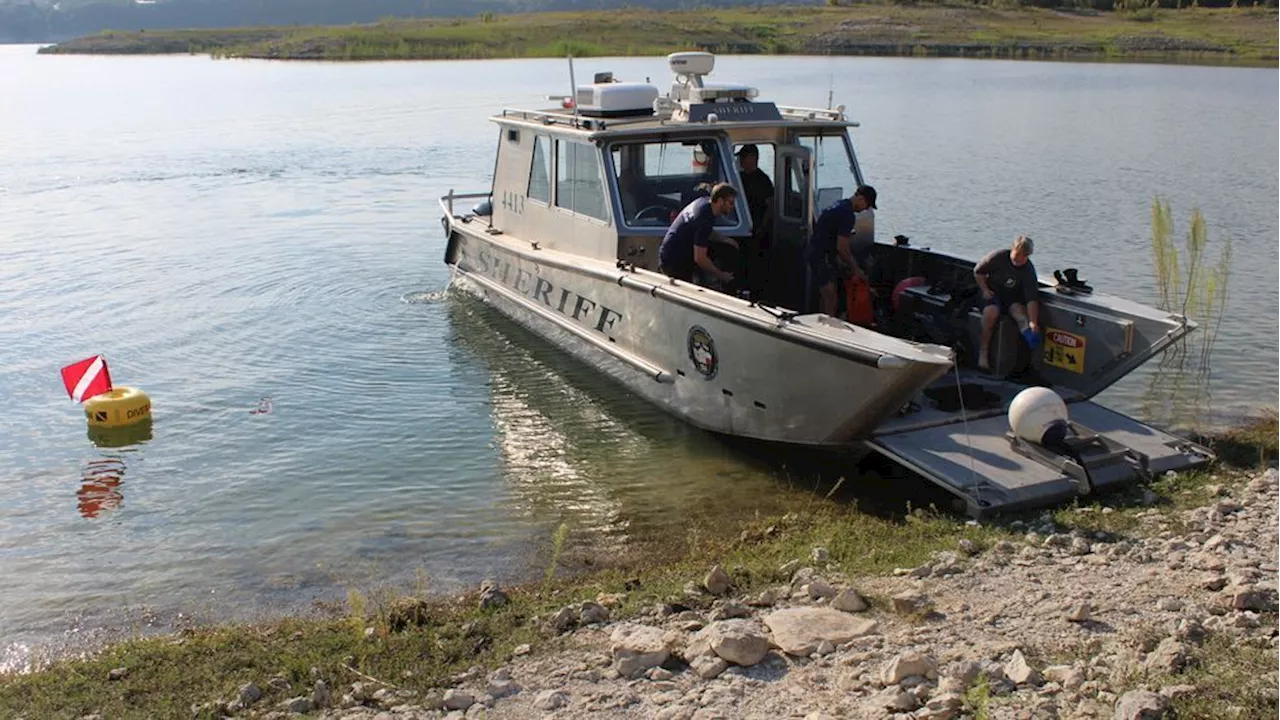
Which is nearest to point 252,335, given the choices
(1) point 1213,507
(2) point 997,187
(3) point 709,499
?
(3) point 709,499

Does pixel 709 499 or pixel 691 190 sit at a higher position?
pixel 691 190

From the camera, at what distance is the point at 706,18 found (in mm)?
67500

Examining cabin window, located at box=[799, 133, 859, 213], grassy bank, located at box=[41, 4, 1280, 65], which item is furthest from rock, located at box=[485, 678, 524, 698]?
grassy bank, located at box=[41, 4, 1280, 65]

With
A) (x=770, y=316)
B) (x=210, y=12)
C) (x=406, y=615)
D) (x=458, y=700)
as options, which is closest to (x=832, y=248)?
(x=770, y=316)

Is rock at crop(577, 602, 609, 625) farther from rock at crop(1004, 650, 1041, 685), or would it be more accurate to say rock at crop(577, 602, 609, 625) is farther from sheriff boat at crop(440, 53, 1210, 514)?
sheriff boat at crop(440, 53, 1210, 514)

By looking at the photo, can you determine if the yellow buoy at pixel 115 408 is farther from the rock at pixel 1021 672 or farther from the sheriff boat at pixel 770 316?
the rock at pixel 1021 672

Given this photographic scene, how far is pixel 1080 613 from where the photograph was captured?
5.41 metres

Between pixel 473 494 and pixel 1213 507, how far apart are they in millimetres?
4837

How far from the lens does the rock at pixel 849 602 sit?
5.74 m

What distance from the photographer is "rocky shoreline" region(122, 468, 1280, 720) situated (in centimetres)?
471

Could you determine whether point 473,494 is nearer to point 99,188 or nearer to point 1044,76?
point 99,188

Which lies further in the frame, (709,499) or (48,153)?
(48,153)

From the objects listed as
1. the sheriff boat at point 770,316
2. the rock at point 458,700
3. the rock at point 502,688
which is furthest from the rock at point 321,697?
the sheriff boat at point 770,316

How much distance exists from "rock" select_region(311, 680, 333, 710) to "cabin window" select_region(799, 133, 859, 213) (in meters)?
6.58
